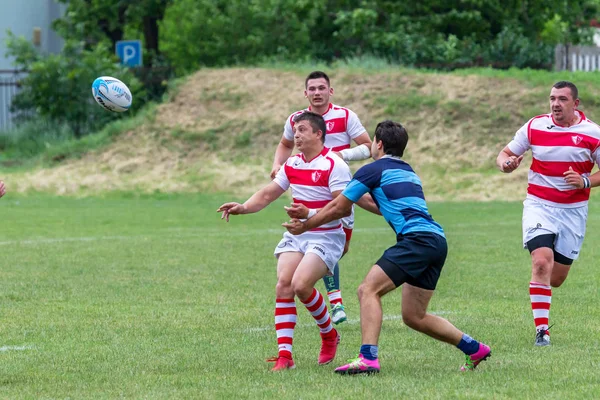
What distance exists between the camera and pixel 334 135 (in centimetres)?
1052

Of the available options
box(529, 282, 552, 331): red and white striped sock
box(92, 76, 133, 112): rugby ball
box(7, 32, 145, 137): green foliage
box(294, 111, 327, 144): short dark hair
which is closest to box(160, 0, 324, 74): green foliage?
box(7, 32, 145, 137): green foliage

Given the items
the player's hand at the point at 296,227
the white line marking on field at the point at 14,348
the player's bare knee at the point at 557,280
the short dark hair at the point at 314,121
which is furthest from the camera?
the player's bare knee at the point at 557,280

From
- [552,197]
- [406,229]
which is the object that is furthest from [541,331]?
[406,229]

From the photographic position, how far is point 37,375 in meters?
7.29

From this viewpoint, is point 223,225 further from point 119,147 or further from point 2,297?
point 119,147

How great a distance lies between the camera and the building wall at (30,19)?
39.8m

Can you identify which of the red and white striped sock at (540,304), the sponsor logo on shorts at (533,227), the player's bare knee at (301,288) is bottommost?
the red and white striped sock at (540,304)

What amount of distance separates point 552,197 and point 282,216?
1327 cm

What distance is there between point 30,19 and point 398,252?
3638cm

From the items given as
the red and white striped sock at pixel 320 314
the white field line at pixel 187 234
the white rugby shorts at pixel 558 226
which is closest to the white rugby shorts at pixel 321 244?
the red and white striped sock at pixel 320 314

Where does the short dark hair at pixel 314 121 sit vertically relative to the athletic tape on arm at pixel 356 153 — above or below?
above

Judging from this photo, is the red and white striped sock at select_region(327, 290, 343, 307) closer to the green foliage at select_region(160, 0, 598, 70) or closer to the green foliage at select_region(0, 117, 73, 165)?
the green foliage at select_region(0, 117, 73, 165)

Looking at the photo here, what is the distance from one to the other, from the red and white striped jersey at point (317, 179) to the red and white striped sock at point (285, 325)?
23.4 inches

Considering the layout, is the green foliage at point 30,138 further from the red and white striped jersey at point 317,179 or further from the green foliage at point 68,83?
the red and white striped jersey at point 317,179
